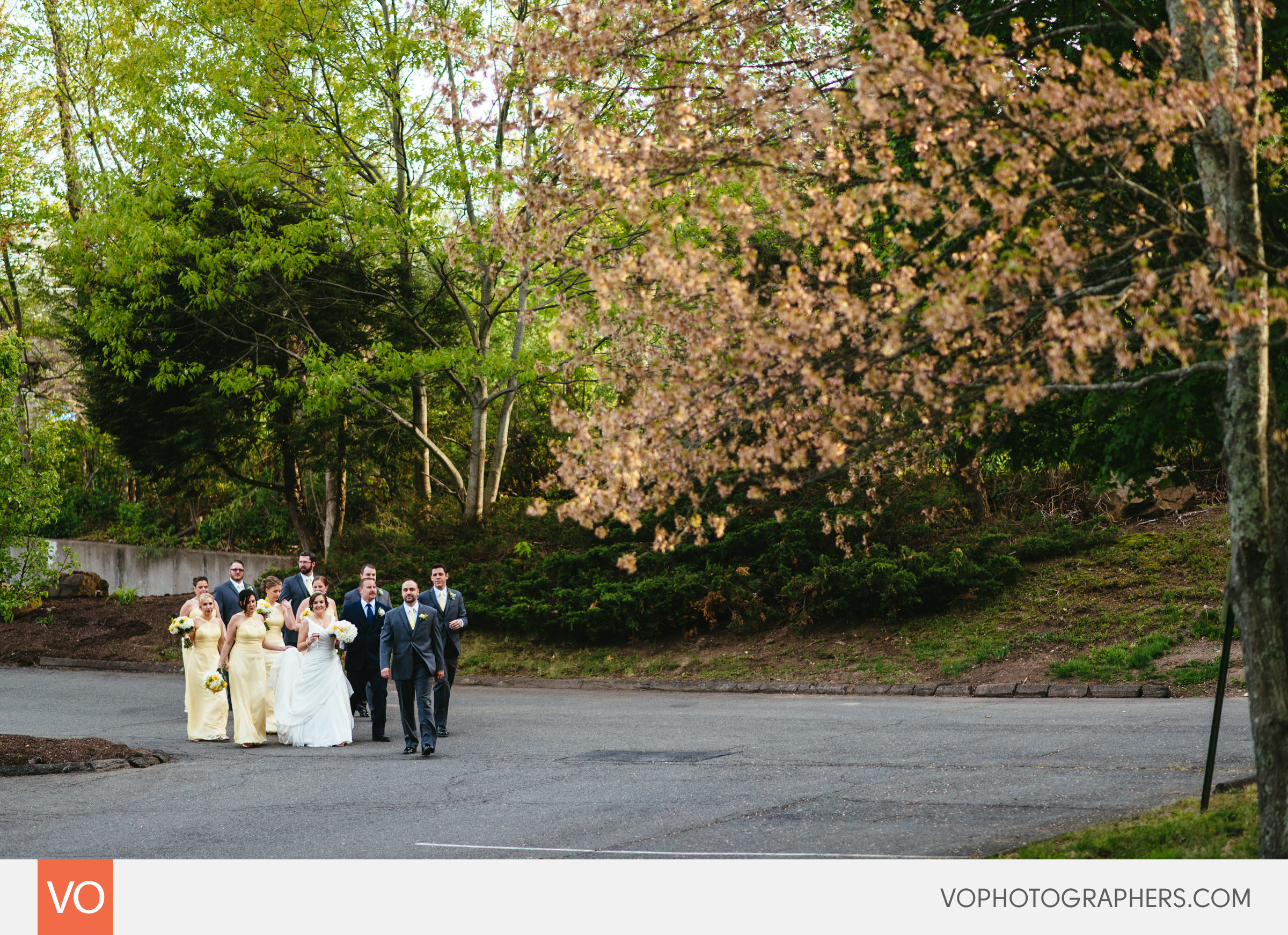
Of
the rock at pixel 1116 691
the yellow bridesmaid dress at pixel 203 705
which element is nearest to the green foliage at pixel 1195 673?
the rock at pixel 1116 691

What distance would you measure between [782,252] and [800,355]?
158 cm

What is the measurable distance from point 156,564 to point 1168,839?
2706 cm

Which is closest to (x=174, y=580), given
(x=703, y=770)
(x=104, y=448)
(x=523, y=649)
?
(x=104, y=448)

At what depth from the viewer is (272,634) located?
13586mm

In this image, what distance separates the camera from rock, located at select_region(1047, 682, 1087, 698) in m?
14.6

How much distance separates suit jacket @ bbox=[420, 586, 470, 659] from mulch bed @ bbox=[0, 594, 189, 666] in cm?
1061

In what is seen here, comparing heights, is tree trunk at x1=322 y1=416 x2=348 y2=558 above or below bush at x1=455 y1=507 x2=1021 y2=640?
above

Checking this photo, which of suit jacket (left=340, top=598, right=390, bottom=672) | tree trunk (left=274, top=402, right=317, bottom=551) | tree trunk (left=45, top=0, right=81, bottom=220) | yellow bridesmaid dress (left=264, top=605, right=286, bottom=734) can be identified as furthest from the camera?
tree trunk (left=45, top=0, right=81, bottom=220)

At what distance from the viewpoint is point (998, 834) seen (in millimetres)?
7188

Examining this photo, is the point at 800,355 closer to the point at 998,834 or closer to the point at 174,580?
the point at 998,834

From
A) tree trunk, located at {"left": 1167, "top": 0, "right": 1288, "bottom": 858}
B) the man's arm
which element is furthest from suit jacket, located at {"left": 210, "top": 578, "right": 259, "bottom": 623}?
tree trunk, located at {"left": 1167, "top": 0, "right": 1288, "bottom": 858}

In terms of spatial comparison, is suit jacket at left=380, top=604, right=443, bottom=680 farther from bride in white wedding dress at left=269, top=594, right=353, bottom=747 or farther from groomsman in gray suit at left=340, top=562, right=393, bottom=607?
groomsman in gray suit at left=340, top=562, right=393, bottom=607

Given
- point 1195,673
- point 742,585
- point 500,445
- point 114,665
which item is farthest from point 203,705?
point 500,445

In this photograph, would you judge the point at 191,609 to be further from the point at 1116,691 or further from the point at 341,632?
the point at 1116,691
